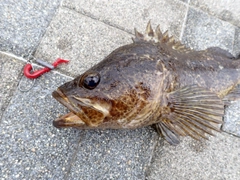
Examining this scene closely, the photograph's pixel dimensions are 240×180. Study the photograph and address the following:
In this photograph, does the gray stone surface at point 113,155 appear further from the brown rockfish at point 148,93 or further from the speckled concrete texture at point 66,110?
the brown rockfish at point 148,93

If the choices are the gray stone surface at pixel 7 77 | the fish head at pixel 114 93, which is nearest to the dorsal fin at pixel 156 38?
the fish head at pixel 114 93

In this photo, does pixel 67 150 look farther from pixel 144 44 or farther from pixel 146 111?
pixel 144 44

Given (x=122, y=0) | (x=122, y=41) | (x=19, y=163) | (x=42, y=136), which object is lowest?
(x=19, y=163)

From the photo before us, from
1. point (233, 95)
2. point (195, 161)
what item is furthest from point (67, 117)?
point (233, 95)

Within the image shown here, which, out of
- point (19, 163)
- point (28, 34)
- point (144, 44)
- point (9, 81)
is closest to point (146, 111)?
point (144, 44)

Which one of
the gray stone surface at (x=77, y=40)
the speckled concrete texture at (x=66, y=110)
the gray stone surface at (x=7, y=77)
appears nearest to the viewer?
the speckled concrete texture at (x=66, y=110)

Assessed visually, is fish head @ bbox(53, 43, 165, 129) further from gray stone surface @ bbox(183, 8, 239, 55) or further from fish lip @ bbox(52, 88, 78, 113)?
gray stone surface @ bbox(183, 8, 239, 55)

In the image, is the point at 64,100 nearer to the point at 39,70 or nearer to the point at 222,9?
the point at 39,70

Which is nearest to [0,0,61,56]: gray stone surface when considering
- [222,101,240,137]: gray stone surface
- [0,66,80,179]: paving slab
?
[0,66,80,179]: paving slab
